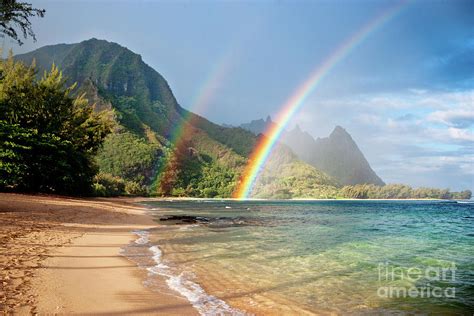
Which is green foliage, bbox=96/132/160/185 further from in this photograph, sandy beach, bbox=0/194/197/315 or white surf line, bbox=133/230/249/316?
white surf line, bbox=133/230/249/316

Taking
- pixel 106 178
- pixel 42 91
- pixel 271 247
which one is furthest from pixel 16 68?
pixel 106 178

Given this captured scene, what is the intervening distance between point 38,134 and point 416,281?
3734 cm

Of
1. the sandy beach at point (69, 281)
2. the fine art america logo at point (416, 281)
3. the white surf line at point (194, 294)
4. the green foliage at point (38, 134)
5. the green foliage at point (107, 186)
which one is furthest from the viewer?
the green foliage at point (107, 186)

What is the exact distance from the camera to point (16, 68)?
37250mm

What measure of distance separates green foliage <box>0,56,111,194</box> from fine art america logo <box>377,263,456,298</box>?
2988 cm

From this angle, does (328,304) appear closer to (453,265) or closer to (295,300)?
(295,300)

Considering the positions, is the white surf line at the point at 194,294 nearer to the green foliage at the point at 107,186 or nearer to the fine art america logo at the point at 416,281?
the fine art america logo at the point at 416,281

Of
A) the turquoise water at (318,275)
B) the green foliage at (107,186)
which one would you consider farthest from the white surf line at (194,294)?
the green foliage at (107,186)

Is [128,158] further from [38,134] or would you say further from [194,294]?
[194,294]

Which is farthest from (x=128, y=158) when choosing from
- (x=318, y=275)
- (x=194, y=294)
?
(x=194, y=294)

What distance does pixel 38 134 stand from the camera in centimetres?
3581

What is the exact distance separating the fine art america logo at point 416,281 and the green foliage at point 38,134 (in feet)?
98.0

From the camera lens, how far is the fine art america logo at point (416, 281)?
28.8 ft

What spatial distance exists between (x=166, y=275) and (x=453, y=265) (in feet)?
35.7
